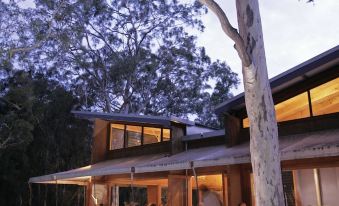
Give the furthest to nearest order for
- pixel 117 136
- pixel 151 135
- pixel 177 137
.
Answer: pixel 117 136, pixel 151 135, pixel 177 137

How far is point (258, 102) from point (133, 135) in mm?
7768

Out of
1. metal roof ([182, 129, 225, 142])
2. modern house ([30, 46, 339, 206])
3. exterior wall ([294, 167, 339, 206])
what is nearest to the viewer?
modern house ([30, 46, 339, 206])

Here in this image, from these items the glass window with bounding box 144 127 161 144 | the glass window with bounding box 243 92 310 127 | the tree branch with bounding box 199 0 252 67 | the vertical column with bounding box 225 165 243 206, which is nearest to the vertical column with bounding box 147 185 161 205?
the glass window with bounding box 144 127 161 144

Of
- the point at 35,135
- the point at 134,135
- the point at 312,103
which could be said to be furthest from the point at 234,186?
the point at 35,135

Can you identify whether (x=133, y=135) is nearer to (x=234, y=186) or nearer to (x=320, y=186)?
(x=234, y=186)

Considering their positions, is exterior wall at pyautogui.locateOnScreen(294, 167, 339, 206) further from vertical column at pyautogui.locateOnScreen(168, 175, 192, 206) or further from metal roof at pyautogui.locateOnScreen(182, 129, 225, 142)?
vertical column at pyautogui.locateOnScreen(168, 175, 192, 206)

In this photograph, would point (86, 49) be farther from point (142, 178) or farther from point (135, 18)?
point (142, 178)

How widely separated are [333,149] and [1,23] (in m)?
15.7

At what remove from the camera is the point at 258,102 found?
15.1 ft

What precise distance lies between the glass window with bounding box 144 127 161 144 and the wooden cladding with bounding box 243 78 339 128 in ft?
13.0

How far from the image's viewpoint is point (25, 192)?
18.4 metres

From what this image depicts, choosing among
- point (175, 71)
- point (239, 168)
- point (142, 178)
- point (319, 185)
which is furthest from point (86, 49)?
point (319, 185)

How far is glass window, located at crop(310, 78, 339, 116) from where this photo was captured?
7.33 meters

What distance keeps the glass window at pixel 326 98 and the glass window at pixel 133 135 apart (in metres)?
5.50
